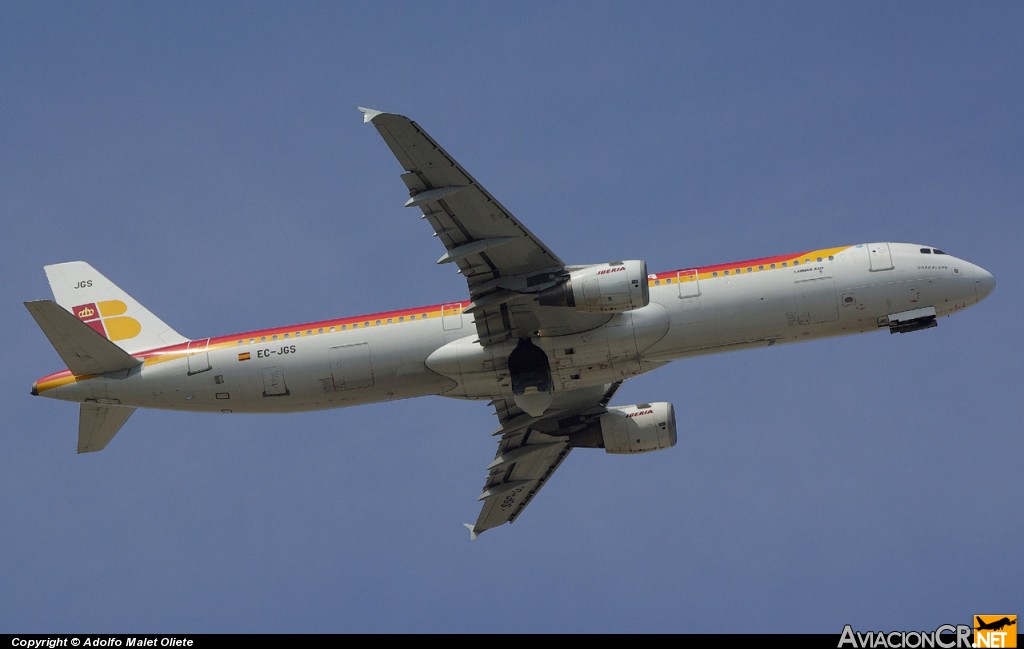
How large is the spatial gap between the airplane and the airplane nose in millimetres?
108

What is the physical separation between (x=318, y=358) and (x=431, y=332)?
4792mm

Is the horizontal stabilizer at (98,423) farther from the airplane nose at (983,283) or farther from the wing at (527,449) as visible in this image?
the airplane nose at (983,283)

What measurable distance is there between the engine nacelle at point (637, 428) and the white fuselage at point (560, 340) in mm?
6775

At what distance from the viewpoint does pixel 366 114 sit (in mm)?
48031

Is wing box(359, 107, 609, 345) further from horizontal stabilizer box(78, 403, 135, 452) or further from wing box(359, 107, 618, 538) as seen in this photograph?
horizontal stabilizer box(78, 403, 135, 452)

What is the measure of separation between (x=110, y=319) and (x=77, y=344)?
5.29 metres

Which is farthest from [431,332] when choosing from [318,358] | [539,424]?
[539,424]

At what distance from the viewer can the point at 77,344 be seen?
2237 inches

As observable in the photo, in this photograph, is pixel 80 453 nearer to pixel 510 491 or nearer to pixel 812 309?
pixel 510 491

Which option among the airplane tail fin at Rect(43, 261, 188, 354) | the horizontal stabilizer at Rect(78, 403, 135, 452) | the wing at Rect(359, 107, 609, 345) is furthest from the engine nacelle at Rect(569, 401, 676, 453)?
the horizontal stabilizer at Rect(78, 403, 135, 452)

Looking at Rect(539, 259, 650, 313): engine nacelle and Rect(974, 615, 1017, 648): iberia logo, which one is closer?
Rect(974, 615, 1017, 648): iberia logo

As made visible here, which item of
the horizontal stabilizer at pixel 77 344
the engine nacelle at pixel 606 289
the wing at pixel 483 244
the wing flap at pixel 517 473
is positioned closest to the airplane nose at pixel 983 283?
the engine nacelle at pixel 606 289

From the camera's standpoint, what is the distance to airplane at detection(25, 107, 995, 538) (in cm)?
5506

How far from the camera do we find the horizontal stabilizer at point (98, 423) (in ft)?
194
